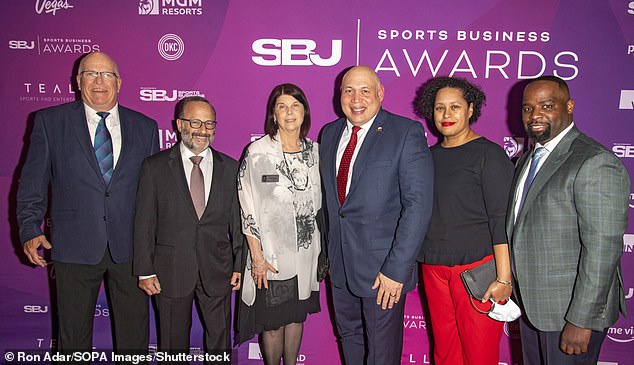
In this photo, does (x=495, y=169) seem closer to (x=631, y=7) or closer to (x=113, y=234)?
(x=631, y=7)

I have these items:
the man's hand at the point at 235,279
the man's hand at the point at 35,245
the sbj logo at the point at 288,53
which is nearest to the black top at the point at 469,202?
the man's hand at the point at 235,279

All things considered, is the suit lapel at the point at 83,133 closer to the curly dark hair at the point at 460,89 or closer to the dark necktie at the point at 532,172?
the curly dark hair at the point at 460,89

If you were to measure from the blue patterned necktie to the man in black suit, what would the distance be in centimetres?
21

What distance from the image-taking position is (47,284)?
143 inches

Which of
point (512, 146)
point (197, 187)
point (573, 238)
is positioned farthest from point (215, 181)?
point (512, 146)

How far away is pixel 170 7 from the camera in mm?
3395

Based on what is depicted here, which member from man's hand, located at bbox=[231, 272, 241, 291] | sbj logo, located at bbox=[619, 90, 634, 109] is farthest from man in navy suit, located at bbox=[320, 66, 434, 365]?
sbj logo, located at bbox=[619, 90, 634, 109]

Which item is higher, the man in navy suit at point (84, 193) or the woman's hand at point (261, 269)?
the man in navy suit at point (84, 193)

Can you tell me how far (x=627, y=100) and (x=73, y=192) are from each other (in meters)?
3.95

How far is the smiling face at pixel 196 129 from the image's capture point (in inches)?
107

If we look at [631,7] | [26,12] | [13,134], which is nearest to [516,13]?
[631,7]

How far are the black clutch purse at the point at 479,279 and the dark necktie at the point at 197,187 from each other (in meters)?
1.61

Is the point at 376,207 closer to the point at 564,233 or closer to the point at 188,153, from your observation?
the point at 564,233

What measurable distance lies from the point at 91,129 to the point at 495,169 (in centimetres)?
243
